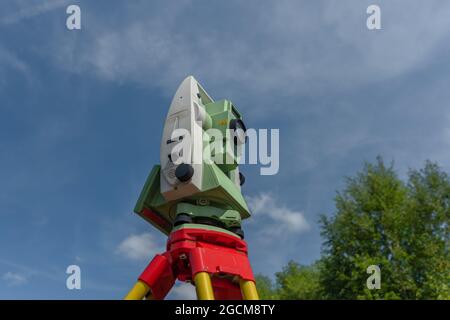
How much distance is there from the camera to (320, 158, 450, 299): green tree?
487 inches

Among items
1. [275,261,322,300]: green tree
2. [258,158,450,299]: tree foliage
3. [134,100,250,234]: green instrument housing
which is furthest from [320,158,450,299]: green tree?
[134,100,250,234]: green instrument housing

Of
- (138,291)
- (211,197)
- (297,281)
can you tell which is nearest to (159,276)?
(138,291)

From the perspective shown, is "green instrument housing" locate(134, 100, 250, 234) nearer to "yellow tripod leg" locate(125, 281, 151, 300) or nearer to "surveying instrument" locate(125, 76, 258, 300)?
"surveying instrument" locate(125, 76, 258, 300)

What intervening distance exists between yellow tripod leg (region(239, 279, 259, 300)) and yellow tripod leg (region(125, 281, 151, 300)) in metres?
0.86

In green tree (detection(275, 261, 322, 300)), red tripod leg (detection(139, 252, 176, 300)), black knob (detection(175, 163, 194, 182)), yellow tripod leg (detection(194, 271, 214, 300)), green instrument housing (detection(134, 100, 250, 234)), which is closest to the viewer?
yellow tripod leg (detection(194, 271, 214, 300))

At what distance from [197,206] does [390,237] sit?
1078 cm

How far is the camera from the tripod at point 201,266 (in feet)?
12.1

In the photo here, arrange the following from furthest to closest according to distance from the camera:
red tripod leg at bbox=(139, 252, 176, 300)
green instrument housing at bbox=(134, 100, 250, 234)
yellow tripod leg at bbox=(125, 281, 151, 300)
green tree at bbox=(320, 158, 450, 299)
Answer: green tree at bbox=(320, 158, 450, 299) < green instrument housing at bbox=(134, 100, 250, 234) < red tripod leg at bbox=(139, 252, 176, 300) < yellow tripod leg at bbox=(125, 281, 151, 300)

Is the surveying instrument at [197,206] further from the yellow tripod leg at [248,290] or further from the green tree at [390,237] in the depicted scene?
the green tree at [390,237]

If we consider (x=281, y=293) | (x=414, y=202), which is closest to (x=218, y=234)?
(x=414, y=202)

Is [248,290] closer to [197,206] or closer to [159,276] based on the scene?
[159,276]

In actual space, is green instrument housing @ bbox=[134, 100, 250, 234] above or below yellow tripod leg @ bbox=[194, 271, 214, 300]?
above

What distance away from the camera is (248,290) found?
3.76 metres
